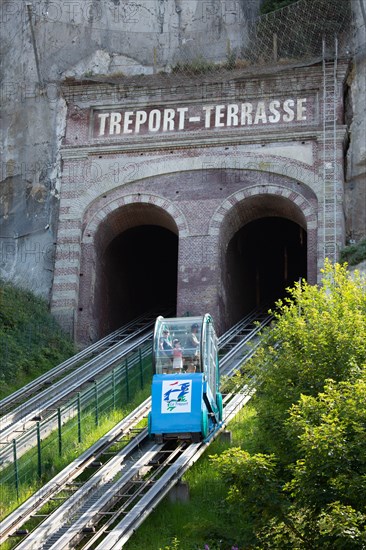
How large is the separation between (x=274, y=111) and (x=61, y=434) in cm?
1556

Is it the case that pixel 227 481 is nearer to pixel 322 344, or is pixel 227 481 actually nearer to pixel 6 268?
pixel 322 344

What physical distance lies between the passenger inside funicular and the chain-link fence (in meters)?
2.21

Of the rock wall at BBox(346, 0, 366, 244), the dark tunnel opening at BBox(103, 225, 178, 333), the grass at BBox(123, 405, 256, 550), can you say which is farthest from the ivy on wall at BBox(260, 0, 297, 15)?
the grass at BBox(123, 405, 256, 550)

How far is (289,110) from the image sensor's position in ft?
126

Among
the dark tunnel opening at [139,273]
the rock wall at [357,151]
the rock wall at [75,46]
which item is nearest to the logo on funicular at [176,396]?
the rock wall at [357,151]

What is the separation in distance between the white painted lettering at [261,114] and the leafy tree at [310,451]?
16.1 m

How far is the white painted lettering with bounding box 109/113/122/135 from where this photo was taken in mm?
39281

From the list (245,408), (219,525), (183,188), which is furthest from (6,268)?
(219,525)

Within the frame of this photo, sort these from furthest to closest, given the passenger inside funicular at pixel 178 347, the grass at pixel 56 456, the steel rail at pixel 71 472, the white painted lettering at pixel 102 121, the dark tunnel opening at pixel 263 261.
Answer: the dark tunnel opening at pixel 263 261
the white painted lettering at pixel 102 121
the passenger inside funicular at pixel 178 347
the grass at pixel 56 456
the steel rail at pixel 71 472

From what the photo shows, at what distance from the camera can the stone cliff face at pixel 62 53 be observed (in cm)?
3959

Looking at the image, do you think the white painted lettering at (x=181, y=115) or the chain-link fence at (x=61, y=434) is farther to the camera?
the white painted lettering at (x=181, y=115)

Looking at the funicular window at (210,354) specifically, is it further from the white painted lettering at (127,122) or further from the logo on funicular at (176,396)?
the white painted lettering at (127,122)

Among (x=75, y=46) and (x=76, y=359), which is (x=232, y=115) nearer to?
(x=75, y=46)

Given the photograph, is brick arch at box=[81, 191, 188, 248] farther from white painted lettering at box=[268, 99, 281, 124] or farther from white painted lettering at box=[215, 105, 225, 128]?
white painted lettering at box=[268, 99, 281, 124]
